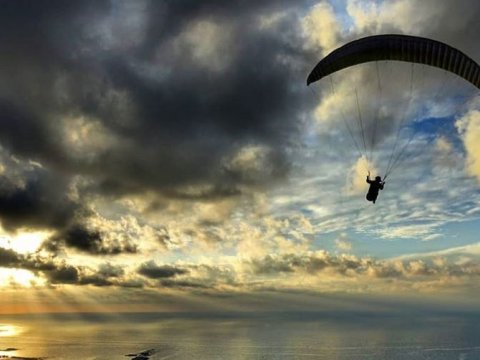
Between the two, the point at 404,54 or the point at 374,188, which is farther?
the point at 374,188

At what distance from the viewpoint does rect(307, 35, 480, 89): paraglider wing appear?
81.3 ft

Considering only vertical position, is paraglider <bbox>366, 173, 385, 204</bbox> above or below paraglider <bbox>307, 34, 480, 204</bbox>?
below

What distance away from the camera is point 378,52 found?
26.9 metres

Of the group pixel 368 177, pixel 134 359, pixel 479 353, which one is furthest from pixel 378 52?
pixel 479 353

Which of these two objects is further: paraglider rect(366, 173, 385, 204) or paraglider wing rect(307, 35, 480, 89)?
paraglider rect(366, 173, 385, 204)

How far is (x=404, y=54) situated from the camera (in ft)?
86.1

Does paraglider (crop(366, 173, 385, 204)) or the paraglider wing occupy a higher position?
the paraglider wing

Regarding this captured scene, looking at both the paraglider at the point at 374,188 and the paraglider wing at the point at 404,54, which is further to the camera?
the paraglider at the point at 374,188

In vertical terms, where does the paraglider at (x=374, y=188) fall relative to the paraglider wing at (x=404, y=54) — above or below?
below

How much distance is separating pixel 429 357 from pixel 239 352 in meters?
81.0

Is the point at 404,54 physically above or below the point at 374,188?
above

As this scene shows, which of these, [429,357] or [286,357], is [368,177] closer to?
[286,357]

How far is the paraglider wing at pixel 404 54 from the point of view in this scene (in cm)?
2477

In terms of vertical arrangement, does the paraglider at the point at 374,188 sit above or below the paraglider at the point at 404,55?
below
